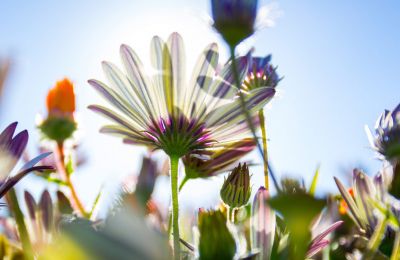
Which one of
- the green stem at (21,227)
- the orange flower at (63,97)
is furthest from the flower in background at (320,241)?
the orange flower at (63,97)

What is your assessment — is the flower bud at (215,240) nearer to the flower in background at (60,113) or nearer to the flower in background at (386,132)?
the flower in background at (386,132)

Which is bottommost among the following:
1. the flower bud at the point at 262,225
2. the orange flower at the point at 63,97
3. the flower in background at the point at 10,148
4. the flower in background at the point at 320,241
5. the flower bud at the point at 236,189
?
the flower in background at the point at 320,241

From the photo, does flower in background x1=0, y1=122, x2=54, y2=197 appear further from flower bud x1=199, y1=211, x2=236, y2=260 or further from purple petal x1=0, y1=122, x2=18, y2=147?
flower bud x1=199, y1=211, x2=236, y2=260

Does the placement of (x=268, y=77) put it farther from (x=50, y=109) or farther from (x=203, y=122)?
(x=50, y=109)

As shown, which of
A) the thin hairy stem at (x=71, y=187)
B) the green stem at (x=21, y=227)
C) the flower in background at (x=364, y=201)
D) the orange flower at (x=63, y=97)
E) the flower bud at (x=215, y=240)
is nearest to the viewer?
the flower bud at (x=215, y=240)

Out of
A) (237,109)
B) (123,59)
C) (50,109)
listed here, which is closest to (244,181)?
(237,109)

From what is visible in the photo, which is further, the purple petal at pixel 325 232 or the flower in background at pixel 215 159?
the flower in background at pixel 215 159
